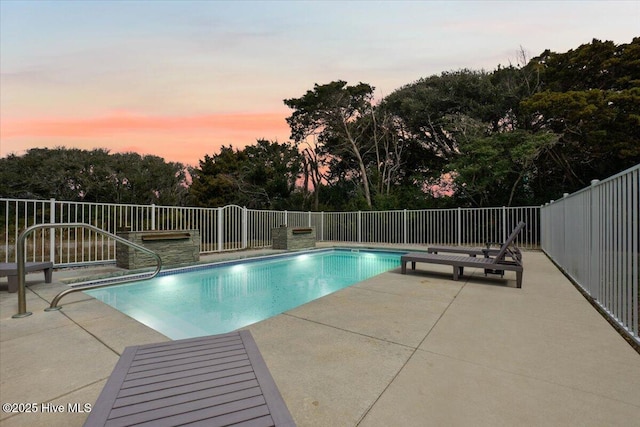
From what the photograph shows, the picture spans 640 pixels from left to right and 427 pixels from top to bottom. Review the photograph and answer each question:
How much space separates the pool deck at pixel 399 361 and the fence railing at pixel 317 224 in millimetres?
5431

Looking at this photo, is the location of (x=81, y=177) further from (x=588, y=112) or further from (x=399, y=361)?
(x=588, y=112)

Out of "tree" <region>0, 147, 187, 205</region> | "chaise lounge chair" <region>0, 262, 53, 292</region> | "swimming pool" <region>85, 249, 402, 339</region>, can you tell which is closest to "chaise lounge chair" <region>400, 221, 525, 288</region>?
"swimming pool" <region>85, 249, 402, 339</region>

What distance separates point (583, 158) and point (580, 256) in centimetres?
1121

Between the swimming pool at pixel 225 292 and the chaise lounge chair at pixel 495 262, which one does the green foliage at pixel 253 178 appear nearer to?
the swimming pool at pixel 225 292

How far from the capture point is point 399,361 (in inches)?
81.6

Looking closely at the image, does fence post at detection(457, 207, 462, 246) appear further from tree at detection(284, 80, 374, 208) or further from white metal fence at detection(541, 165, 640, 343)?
white metal fence at detection(541, 165, 640, 343)

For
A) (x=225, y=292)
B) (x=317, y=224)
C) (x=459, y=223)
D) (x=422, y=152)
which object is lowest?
(x=225, y=292)

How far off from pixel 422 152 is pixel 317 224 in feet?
29.3

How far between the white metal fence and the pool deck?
0.87 ft

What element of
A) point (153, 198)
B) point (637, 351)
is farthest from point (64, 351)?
point (153, 198)

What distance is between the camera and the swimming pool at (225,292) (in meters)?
3.79

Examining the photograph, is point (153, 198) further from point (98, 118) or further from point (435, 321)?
point (435, 321)

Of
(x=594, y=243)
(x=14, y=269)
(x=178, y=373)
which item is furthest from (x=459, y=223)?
(x=14, y=269)

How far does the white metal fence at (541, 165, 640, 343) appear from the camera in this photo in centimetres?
235
